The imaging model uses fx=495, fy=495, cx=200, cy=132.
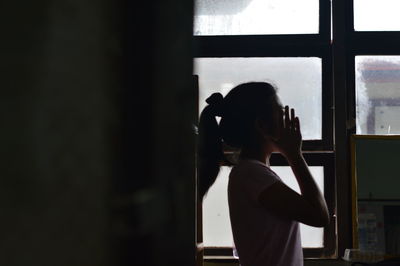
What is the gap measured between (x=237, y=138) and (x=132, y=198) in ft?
3.76

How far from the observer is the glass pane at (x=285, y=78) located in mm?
2393

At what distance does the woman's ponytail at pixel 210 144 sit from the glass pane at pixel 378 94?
3.53ft

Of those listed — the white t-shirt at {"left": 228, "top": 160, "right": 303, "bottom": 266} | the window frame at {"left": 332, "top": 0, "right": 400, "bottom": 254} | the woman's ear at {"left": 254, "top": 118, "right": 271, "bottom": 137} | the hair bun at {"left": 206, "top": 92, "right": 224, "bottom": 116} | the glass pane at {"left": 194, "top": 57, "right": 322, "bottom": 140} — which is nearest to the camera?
the white t-shirt at {"left": 228, "top": 160, "right": 303, "bottom": 266}

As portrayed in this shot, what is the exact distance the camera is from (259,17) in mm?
2443

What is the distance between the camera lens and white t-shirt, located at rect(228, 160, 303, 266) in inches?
49.6

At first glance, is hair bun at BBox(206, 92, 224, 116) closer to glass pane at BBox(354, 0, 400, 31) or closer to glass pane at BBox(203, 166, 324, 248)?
glass pane at BBox(203, 166, 324, 248)

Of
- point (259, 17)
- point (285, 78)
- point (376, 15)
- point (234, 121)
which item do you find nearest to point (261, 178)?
point (234, 121)

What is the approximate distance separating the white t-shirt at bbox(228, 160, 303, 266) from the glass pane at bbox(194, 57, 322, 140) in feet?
3.65

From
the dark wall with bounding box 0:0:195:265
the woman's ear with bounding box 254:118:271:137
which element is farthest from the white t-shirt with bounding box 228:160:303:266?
the dark wall with bounding box 0:0:195:265

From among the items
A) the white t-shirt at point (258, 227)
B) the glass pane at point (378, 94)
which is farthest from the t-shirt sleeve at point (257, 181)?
the glass pane at point (378, 94)

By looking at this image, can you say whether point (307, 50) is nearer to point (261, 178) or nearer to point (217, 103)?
point (217, 103)

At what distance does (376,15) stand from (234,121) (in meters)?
1.35

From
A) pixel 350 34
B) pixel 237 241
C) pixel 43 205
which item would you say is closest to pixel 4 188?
pixel 43 205

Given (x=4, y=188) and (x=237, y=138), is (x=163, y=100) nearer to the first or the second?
(x=4, y=188)
